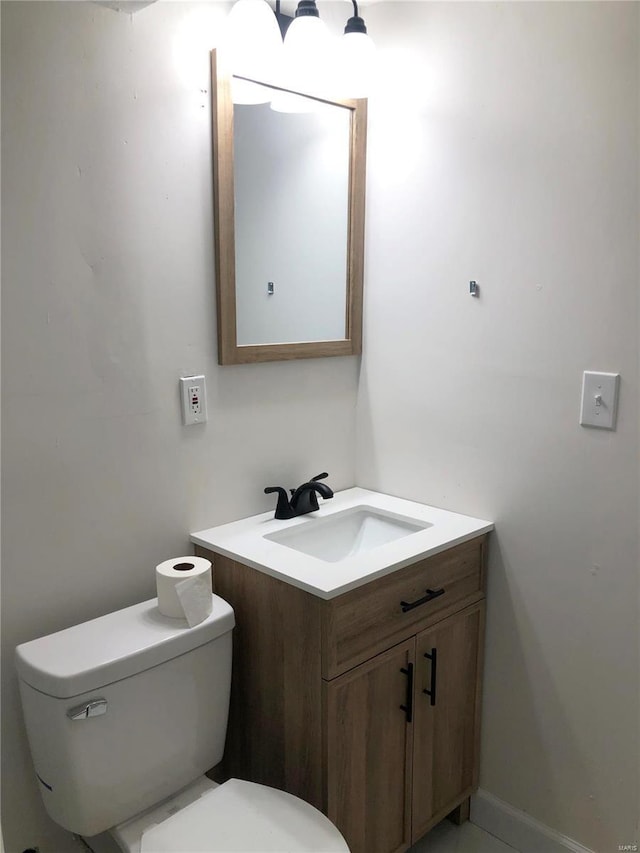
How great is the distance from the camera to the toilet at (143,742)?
4.18 feet

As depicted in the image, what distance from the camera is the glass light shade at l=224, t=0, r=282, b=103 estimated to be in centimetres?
151

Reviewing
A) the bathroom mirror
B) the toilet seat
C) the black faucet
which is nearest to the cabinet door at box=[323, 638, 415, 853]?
the toilet seat

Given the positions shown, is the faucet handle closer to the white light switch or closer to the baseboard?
the white light switch

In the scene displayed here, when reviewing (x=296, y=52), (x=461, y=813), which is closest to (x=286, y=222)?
(x=296, y=52)

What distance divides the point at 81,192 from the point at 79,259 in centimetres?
14

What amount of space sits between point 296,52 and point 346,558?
1.23 meters

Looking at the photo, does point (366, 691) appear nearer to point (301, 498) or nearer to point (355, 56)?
point (301, 498)

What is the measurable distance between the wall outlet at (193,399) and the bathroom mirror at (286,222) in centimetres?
10

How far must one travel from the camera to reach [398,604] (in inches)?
61.3

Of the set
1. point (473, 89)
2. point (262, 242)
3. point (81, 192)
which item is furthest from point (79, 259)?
point (473, 89)

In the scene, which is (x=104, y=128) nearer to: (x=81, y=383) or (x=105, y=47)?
(x=105, y=47)

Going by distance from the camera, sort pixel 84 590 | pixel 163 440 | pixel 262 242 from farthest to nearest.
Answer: pixel 262 242 → pixel 163 440 → pixel 84 590

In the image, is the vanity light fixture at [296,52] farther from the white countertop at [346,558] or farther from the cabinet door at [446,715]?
the cabinet door at [446,715]

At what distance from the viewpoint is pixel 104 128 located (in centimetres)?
142
